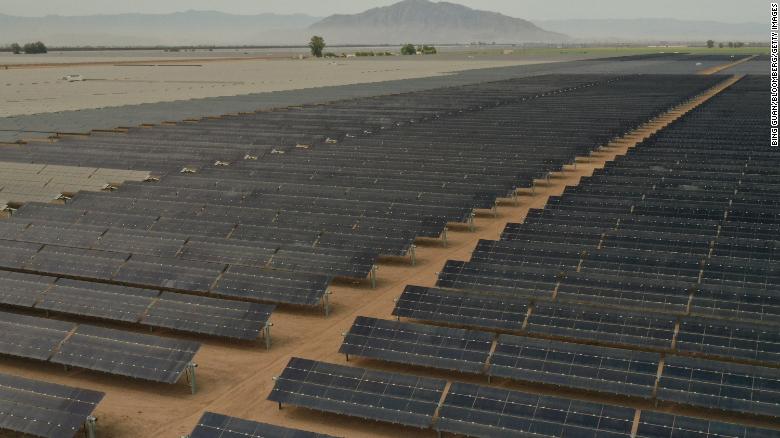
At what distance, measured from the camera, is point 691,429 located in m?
17.2

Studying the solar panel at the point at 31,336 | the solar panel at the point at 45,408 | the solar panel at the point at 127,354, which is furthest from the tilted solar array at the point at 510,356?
the solar panel at the point at 31,336

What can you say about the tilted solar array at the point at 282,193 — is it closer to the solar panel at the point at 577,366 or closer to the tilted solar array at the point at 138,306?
the tilted solar array at the point at 138,306

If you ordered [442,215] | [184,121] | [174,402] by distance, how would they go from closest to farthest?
[174,402]
[442,215]
[184,121]

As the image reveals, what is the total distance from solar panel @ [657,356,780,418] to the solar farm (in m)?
0.06

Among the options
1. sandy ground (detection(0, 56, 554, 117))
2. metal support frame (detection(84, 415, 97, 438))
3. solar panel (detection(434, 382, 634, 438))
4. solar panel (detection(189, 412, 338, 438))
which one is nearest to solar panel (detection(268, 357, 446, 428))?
solar panel (detection(434, 382, 634, 438))

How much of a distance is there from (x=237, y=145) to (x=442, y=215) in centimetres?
2879

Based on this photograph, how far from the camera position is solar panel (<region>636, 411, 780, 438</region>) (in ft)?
55.8

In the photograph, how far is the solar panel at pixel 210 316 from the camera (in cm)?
2391

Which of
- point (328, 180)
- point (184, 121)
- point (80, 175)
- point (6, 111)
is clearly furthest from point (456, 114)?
point (6, 111)

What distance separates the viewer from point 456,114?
8112cm

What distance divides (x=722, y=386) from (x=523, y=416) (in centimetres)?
557

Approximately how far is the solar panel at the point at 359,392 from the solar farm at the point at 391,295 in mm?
56

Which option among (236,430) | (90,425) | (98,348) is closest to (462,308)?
(236,430)

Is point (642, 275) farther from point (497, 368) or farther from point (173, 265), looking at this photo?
point (173, 265)
